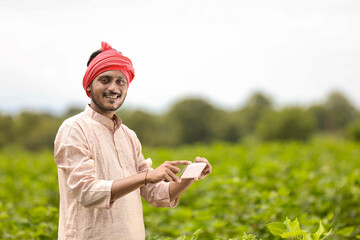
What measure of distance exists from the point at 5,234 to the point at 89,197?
1.80m

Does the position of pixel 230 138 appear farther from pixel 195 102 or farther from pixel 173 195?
pixel 173 195

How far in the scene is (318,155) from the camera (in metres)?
11.5

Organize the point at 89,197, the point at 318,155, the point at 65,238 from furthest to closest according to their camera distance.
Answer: the point at 318,155 < the point at 65,238 < the point at 89,197

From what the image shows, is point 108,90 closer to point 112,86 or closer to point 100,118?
point 112,86

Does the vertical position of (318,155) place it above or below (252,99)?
below

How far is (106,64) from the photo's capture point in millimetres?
2174

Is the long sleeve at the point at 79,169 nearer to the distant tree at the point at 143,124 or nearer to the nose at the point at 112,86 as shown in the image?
the nose at the point at 112,86

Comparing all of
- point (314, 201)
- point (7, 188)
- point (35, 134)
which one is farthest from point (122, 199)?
point (35, 134)

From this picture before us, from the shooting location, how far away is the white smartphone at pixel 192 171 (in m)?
2.14

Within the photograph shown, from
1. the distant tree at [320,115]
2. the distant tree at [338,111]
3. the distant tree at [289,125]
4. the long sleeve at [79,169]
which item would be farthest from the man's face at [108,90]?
the distant tree at [338,111]

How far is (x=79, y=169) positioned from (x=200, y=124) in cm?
3496

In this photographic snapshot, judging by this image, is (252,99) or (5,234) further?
(252,99)

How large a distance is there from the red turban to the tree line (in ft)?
76.0

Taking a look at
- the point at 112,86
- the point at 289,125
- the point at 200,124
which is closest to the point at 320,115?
the point at 200,124
